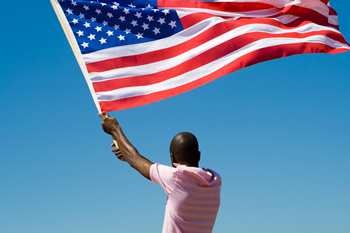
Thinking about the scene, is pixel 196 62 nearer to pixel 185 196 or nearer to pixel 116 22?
pixel 116 22

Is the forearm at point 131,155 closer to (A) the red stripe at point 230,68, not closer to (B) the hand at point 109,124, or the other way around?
(B) the hand at point 109,124

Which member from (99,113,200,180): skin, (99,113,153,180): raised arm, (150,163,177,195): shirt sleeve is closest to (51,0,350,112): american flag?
(99,113,153,180): raised arm

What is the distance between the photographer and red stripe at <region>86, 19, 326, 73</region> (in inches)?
358

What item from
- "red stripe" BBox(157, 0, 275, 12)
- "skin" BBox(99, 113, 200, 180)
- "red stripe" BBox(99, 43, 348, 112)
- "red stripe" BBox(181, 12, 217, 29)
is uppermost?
"red stripe" BBox(157, 0, 275, 12)

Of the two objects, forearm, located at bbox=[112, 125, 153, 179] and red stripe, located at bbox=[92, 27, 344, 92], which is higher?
red stripe, located at bbox=[92, 27, 344, 92]

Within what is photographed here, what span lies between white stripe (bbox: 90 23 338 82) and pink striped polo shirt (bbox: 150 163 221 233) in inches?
148

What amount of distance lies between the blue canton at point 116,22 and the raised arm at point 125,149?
2501 mm

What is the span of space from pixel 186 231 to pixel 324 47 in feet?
19.0

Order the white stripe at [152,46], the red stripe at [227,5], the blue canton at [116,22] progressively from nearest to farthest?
the white stripe at [152,46] < the blue canton at [116,22] < the red stripe at [227,5]

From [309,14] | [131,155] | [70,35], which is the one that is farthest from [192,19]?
[131,155]

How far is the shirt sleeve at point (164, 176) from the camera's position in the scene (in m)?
5.39

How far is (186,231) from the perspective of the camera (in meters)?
5.46

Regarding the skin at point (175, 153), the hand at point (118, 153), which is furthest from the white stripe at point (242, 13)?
the skin at point (175, 153)

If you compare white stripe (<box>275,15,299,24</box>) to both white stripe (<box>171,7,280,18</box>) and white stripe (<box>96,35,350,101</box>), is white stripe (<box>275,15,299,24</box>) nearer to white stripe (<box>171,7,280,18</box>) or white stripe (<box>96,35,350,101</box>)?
white stripe (<box>171,7,280,18</box>)
